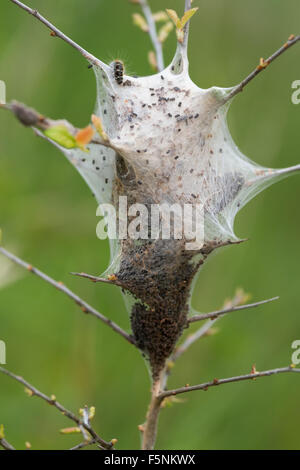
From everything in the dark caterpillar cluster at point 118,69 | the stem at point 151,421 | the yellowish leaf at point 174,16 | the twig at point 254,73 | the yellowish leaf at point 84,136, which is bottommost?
the stem at point 151,421

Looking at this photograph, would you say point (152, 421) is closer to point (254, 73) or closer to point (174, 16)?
point (254, 73)

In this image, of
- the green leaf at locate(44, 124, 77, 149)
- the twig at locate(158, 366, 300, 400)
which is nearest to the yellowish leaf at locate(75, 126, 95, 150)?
the green leaf at locate(44, 124, 77, 149)

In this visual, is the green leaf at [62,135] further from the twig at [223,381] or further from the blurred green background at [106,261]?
the blurred green background at [106,261]

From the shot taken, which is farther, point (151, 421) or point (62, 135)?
point (151, 421)

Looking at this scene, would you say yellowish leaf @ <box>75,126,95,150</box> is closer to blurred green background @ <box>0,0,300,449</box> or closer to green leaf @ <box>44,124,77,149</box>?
green leaf @ <box>44,124,77,149</box>

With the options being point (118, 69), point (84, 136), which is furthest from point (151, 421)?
point (118, 69)

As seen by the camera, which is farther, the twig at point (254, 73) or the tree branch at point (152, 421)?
the tree branch at point (152, 421)

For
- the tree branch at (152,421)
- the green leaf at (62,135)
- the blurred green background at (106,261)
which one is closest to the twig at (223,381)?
the tree branch at (152,421)

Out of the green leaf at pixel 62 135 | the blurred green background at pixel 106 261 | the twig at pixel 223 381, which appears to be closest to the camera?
the green leaf at pixel 62 135
